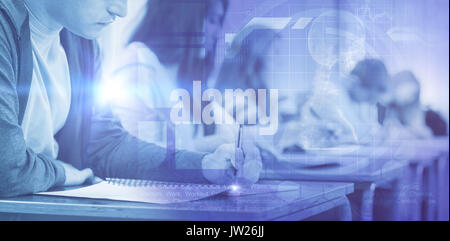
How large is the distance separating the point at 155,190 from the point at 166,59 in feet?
1.70

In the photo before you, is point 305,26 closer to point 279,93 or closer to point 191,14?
point 279,93

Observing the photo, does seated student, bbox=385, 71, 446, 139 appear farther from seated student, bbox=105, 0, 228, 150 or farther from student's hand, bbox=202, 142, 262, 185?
seated student, bbox=105, 0, 228, 150

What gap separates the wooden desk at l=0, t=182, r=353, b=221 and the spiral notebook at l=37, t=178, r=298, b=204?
0.04 m

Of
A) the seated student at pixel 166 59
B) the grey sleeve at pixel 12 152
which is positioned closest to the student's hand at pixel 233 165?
the seated student at pixel 166 59

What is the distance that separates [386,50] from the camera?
6.12 feet

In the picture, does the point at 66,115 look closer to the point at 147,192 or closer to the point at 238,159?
the point at 147,192

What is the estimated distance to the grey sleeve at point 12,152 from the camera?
1.72 meters

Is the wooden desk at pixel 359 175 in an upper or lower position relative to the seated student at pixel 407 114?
lower

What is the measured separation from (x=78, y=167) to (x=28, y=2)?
2.20 feet

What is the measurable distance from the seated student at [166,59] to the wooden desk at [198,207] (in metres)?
0.32

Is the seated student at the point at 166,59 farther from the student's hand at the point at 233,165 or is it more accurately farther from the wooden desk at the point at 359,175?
the wooden desk at the point at 359,175

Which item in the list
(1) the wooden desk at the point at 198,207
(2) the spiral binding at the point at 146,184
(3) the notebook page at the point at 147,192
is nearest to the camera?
(1) the wooden desk at the point at 198,207
